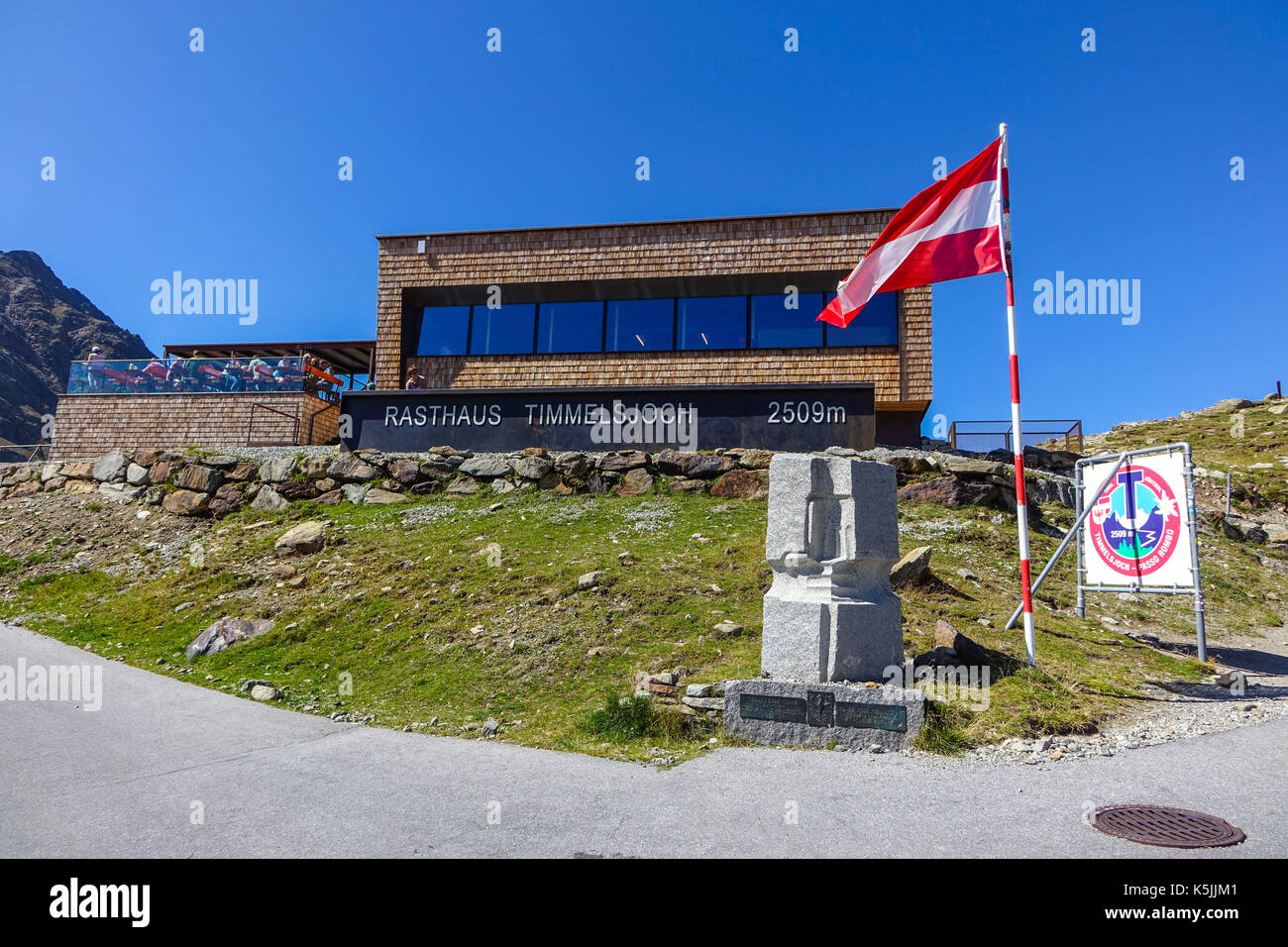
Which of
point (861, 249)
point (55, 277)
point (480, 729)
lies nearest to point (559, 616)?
point (480, 729)

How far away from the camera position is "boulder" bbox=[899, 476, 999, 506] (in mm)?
14164

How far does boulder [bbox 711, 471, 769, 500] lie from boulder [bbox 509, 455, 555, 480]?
352cm

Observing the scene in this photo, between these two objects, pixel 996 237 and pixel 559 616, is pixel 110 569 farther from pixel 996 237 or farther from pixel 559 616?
pixel 996 237

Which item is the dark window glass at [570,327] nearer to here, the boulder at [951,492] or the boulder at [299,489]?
the boulder at [299,489]

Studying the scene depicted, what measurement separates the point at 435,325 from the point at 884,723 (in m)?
19.0

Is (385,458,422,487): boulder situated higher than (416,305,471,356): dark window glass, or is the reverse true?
(416,305,471,356): dark window glass

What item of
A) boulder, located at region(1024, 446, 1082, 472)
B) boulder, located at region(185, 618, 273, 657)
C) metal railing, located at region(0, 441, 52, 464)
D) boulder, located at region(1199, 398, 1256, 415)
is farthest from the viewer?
boulder, located at region(1199, 398, 1256, 415)

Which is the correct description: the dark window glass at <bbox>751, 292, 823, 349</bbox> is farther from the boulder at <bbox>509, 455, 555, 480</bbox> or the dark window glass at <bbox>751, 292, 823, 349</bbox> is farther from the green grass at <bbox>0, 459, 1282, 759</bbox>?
the boulder at <bbox>509, 455, 555, 480</bbox>

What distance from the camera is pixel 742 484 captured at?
1484 cm

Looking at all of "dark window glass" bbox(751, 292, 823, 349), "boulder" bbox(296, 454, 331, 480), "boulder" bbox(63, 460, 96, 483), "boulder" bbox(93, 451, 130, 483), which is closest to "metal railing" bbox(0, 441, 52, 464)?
"boulder" bbox(63, 460, 96, 483)

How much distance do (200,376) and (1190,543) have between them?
918 inches

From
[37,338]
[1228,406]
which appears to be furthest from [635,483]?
[37,338]

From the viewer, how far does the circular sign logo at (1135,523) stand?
28.9ft

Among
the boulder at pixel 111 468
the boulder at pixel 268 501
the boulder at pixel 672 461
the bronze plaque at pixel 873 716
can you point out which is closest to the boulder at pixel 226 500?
the boulder at pixel 268 501
